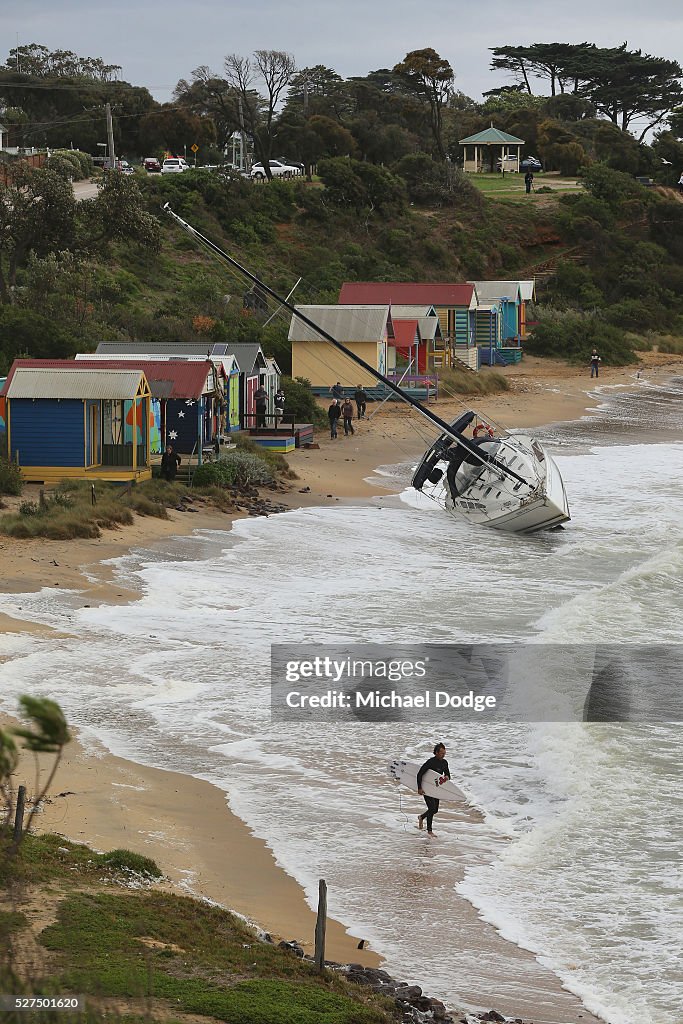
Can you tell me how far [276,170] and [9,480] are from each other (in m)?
64.3

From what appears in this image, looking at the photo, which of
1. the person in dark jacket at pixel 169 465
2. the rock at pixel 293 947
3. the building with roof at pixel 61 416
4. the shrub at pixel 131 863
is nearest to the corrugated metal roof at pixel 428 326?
the person in dark jacket at pixel 169 465

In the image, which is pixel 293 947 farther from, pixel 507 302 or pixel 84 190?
pixel 84 190

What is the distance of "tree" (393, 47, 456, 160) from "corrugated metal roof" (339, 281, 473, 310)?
1680 inches

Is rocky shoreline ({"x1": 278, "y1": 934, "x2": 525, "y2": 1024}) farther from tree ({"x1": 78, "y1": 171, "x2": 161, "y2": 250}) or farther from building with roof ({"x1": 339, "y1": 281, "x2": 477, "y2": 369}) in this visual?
tree ({"x1": 78, "y1": 171, "x2": 161, "y2": 250})

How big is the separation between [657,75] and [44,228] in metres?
83.5

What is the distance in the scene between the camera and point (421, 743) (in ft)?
55.7

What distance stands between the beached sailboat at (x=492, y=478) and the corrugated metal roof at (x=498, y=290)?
36988 millimetres

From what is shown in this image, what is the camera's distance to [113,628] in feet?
66.8

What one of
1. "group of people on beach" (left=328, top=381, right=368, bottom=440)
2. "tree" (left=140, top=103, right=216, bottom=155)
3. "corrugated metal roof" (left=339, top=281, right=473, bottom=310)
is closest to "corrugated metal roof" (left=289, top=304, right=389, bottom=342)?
"group of people on beach" (left=328, top=381, right=368, bottom=440)

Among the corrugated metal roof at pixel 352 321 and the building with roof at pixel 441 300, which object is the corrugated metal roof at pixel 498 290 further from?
the corrugated metal roof at pixel 352 321

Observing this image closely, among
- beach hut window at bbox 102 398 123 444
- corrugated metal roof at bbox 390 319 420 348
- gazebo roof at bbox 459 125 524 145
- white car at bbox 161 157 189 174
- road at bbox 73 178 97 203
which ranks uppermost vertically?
gazebo roof at bbox 459 125 524 145

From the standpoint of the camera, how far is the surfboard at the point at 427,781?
48.6 feet

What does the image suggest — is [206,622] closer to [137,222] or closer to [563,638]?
[563,638]

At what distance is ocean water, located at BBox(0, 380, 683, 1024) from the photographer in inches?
477
